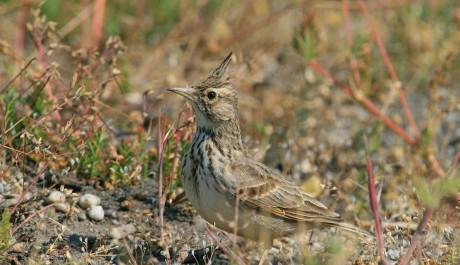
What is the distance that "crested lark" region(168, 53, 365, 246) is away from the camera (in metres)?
4.77

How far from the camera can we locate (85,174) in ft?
18.3

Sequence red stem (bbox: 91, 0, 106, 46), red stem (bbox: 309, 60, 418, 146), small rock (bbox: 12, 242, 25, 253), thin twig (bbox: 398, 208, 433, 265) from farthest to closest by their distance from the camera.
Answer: red stem (bbox: 91, 0, 106, 46) < red stem (bbox: 309, 60, 418, 146) < small rock (bbox: 12, 242, 25, 253) < thin twig (bbox: 398, 208, 433, 265)

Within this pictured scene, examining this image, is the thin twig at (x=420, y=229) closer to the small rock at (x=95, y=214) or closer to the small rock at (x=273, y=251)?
the small rock at (x=273, y=251)

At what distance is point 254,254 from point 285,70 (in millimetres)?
3846

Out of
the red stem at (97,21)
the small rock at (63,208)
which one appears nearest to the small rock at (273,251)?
the small rock at (63,208)

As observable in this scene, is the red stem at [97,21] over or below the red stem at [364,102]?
over

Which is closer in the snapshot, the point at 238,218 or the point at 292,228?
the point at 238,218

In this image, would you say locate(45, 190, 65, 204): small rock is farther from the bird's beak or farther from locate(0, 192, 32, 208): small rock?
the bird's beak

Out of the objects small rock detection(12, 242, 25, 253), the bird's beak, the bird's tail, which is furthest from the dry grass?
the bird's beak

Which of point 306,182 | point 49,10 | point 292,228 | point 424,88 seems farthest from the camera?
point 424,88

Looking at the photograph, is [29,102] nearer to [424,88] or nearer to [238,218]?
[238,218]

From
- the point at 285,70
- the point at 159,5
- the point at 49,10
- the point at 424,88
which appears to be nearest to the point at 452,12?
the point at 424,88

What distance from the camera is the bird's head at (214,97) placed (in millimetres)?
5059

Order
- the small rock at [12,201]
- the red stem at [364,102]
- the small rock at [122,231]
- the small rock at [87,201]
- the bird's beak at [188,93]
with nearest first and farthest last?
the small rock at [122,231] → the small rock at [12,201] → the bird's beak at [188,93] → the small rock at [87,201] → the red stem at [364,102]
